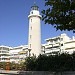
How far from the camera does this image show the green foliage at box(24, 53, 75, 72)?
18.9m

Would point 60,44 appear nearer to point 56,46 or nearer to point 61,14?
point 56,46

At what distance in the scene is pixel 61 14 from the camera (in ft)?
53.4

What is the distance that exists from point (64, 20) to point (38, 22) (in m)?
54.0

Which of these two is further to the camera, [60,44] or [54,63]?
[60,44]

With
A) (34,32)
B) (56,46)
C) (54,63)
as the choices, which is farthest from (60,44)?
(54,63)

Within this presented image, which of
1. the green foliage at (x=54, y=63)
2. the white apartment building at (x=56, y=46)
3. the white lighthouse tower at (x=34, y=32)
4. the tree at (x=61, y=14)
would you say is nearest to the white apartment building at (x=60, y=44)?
the white apartment building at (x=56, y=46)

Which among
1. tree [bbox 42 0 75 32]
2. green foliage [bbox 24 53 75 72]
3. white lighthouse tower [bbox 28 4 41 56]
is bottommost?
green foliage [bbox 24 53 75 72]

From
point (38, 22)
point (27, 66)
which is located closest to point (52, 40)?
point (38, 22)

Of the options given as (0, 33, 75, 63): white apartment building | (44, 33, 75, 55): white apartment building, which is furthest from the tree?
(44, 33, 75, 55): white apartment building

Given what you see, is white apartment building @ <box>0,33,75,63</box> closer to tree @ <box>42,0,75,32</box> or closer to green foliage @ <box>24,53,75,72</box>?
green foliage @ <box>24,53,75,72</box>

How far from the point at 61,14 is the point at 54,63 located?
523 cm

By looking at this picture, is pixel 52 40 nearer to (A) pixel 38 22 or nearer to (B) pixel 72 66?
(A) pixel 38 22

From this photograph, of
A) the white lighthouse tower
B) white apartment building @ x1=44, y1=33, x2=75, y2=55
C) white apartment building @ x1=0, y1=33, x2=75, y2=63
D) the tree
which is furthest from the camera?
white apartment building @ x1=44, y1=33, x2=75, y2=55

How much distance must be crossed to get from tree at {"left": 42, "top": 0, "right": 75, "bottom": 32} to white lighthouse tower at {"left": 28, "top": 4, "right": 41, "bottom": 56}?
48.7 m
